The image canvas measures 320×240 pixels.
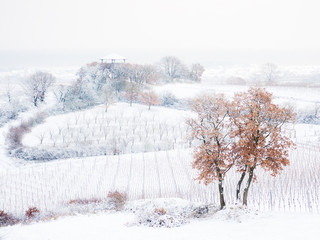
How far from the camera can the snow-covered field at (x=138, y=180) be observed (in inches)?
481

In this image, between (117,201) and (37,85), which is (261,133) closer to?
(117,201)

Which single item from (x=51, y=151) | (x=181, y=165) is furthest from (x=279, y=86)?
(x=51, y=151)

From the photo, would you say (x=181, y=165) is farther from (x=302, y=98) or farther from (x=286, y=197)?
(x=302, y=98)

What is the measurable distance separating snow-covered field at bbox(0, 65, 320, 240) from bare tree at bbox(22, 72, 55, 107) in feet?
28.7

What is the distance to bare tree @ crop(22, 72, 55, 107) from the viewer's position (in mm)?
48303

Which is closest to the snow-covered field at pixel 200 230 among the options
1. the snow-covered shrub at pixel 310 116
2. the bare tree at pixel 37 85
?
the snow-covered shrub at pixel 310 116

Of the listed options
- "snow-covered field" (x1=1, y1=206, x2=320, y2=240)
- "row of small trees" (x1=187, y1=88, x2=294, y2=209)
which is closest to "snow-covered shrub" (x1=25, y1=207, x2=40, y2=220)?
"snow-covered field" (x1=1, y1=206, x2=320, y2=240)

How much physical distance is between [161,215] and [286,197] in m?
9.46

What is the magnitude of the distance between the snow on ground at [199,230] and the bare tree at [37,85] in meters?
39.1

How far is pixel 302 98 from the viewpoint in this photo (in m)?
47.9

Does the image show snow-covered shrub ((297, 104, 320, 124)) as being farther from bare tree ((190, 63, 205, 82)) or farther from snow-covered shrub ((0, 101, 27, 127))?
snow-covered shrub ((0, 101, 27, 127))

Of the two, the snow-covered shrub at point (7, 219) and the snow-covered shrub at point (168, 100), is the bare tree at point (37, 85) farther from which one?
the snow-covered shrub at point (7, 219)

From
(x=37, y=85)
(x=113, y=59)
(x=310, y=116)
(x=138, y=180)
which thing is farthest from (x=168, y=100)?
(x=138, y=180)

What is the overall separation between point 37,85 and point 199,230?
45916 millimetres
